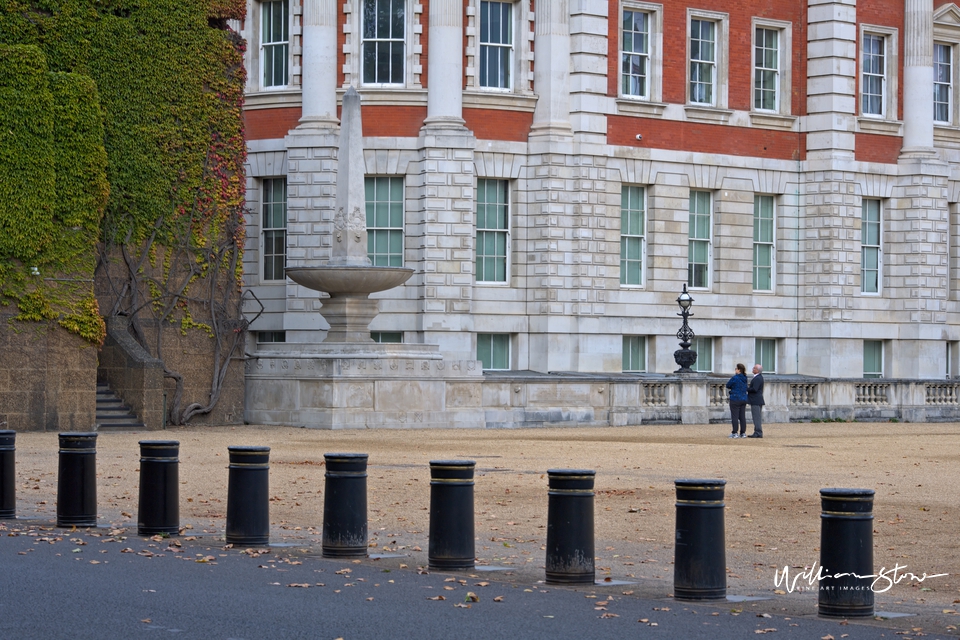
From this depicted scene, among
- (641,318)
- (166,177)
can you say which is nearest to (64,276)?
(166,177)

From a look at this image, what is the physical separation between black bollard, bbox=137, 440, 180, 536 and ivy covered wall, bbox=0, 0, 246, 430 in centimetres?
1660

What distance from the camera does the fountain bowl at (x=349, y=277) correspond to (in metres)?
35.4

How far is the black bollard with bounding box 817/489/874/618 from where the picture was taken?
1122cm

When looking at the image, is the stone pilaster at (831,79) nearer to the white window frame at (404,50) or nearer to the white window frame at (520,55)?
the white window frame at (520,55)

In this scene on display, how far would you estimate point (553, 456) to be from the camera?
26125 mm

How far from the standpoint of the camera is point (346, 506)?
45.8 feet

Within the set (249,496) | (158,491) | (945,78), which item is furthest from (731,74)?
(249,496)

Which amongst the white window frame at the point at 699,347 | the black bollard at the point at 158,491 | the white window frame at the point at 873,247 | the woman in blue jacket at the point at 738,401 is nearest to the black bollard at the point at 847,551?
the black bollard at the point at 158,491

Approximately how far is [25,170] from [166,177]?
4676 millimetres

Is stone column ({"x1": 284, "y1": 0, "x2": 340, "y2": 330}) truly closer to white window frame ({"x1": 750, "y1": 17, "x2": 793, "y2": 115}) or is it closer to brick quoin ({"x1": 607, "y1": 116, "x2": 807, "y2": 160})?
brick quoin ({"x1": 607, "y1": 116, "x2": 807, "y2": 160})

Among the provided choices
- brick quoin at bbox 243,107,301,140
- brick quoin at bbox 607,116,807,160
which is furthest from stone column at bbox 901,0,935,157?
brick quoin at bbox 243,107,301,140

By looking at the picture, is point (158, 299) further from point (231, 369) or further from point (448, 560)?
point (448, 560)

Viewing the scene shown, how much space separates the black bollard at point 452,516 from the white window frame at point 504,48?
3148cm

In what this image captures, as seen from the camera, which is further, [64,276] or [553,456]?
[64,276]
